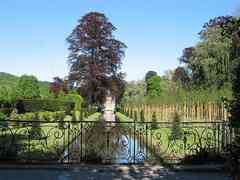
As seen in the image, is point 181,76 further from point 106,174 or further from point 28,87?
point 106,174

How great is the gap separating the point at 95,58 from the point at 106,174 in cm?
4157

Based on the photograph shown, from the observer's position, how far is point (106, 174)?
791 centimetres

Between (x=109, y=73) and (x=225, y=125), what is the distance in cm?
4043

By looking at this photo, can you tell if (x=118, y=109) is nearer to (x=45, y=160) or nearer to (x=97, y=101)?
(x=97, y=101)

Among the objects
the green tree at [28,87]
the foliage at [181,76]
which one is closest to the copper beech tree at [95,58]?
the green tree at [28,87]

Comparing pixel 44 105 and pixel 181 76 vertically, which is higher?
pixel 181 76

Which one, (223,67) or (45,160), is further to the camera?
(223,67)

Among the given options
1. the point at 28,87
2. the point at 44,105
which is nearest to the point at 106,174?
the point at 44,105

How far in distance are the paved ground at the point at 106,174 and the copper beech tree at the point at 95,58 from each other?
127 ft

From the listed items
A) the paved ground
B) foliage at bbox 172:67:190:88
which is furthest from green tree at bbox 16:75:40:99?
the paved ground

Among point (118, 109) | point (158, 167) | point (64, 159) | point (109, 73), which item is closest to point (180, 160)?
point (158, 167)

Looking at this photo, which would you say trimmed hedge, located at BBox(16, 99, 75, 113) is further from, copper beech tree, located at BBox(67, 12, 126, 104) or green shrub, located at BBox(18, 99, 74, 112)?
copper beech tree, located at BBox(67, 12, 126, 104)

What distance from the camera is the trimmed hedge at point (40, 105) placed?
34.4 metres

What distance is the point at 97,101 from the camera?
5091 centimetres
